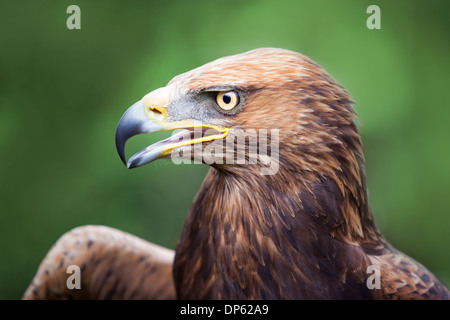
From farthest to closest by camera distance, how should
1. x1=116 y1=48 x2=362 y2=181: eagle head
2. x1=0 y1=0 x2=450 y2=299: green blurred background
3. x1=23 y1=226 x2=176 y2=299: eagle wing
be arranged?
x1=0 y1=0 x2=450 y2=299: green blurred background, x1=23 y1=226 x2=176 y2=299: eagle wing, x1=116 y1=48 x2=362 y2=181: eagle head

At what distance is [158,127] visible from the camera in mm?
1615

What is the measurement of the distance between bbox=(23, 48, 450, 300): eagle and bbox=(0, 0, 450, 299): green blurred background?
1622 mm

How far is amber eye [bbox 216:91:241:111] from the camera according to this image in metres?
1.60

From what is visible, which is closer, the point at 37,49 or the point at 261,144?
the point at 261,144

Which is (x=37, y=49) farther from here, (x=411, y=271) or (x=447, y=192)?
(x=447, y=192)

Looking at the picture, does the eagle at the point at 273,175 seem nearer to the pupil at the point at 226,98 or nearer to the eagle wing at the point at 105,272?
the pupil at the point at 226,98

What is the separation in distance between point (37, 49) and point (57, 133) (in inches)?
23.7

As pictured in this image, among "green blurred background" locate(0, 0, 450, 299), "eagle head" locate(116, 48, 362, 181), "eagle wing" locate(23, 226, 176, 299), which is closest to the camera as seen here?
"eagle head" locate(116, 48, 362, 181)

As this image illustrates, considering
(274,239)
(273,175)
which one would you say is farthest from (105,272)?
(273,175)

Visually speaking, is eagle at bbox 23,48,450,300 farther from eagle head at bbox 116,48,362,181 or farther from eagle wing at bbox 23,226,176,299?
eagle wing at bbox 23,226,176,299

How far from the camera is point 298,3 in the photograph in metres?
3.35

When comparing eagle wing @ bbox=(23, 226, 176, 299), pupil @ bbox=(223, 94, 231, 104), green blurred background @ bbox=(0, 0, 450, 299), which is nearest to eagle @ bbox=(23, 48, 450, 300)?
pupil @ bbox=(223, 94, 231, 104)

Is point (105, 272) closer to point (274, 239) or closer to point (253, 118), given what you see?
point (274, 239)
